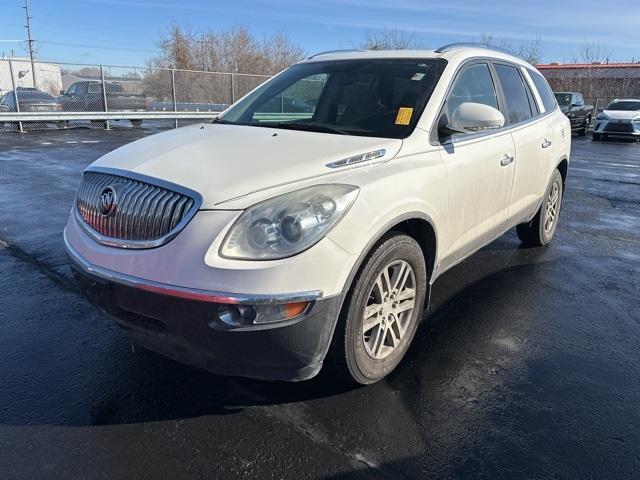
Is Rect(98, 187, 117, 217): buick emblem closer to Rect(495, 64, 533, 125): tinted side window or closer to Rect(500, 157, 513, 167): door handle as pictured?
Rect(500, 157, 513, 167): door handle

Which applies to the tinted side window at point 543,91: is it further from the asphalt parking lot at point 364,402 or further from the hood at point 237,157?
the hood at point 237,157

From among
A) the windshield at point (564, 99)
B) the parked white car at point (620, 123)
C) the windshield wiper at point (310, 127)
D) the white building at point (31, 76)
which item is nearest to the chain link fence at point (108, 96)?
the white building at point (31, 76)

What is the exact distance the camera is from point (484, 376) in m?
3.07

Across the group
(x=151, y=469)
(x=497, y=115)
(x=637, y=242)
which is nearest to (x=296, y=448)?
(x=151, y=469)

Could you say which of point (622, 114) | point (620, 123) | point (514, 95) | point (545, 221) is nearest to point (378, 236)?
point (514, 95)

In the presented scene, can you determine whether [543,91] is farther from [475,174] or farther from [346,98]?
[346,98]

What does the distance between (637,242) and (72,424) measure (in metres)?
6.02

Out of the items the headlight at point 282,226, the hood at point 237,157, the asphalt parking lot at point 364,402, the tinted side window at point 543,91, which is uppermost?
the tinted side window at point 543,91

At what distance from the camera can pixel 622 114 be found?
21.0 m

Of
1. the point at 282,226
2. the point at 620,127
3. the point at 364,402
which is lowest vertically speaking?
the point at 364,402

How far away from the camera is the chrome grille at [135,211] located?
7.89 feet

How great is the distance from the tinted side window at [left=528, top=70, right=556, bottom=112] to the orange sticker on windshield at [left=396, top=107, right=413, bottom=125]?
2450mm

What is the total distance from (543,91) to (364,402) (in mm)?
4035

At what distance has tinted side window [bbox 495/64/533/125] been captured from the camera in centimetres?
433
